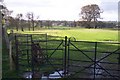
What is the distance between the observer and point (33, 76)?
35.6 feet

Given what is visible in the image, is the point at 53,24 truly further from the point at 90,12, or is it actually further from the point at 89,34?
the point at 89,34

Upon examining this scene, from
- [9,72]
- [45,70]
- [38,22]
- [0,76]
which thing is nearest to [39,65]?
[45,70]

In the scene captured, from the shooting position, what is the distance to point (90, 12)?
9606 centimetres

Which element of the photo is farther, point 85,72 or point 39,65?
point 39,65

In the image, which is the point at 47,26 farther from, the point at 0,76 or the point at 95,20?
the point at 0,76

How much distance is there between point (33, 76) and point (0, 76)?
130 centimetres

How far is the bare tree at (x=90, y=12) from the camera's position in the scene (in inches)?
3655

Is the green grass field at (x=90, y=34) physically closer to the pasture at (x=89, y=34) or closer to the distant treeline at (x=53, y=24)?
the pasture at (x=89, y=34)

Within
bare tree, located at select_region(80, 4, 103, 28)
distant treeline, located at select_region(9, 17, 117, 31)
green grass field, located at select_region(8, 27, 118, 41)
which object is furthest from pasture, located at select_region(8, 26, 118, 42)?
bare tree, located at select_region(80, 4, 103, 28)

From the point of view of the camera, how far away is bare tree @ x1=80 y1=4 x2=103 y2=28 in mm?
92838

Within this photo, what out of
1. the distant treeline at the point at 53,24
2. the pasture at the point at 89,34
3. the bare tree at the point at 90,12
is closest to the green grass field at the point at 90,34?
the pasture at the point at 89,34

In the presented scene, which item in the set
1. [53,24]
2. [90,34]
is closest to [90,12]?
[53,24]

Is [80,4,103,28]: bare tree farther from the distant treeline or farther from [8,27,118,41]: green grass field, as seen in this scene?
[8,27,118,41]: green grass field

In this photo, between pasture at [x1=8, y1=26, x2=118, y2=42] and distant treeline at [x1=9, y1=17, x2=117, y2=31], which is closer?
pasture at [x1=8, y1=26, x2=118, y2=42]
